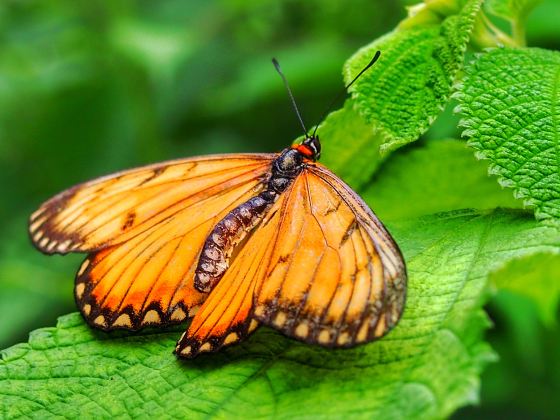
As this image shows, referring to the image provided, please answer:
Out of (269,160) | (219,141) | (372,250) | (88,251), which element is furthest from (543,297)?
(219,141)

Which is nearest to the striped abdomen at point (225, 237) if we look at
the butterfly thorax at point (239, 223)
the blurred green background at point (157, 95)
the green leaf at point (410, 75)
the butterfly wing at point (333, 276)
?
the butterfly thorax at point (239, 223)

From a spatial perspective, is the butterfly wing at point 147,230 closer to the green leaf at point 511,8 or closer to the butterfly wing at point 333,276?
the butterfly wing at point 333,276

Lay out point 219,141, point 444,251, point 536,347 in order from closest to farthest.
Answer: point 444,251
point 536,347
point 219,141

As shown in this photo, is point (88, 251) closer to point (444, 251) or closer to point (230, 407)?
point (230, 407)

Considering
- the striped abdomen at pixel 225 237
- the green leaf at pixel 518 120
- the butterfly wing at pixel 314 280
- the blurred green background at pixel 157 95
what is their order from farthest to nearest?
the blurred green background at pixel 157 95 < the striped abdomen at pixel 225 237 < the green leaf at pixel 518 120 < the butterfly wing at pixel 314 280

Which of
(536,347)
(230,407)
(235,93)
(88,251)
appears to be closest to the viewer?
(230,407)

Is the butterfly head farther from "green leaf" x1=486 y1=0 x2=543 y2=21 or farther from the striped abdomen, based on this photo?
"green leaf" x1=486 y1=0 x2=543 y2=21
